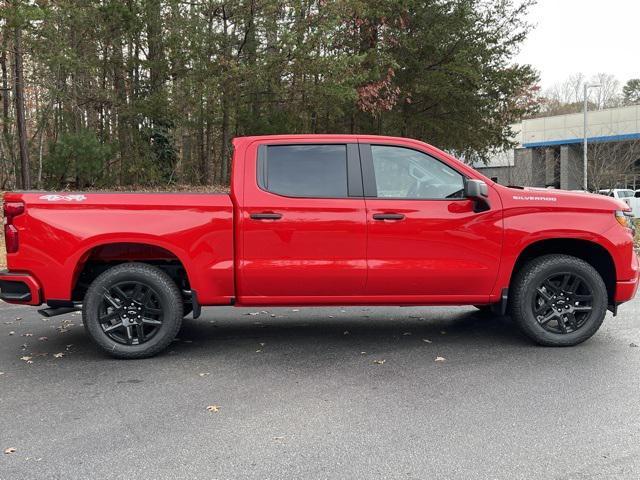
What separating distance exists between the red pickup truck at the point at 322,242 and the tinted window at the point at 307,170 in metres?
0.01

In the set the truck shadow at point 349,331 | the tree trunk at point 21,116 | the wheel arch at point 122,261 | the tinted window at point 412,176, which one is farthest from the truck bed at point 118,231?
the tree trunk at point 21,116

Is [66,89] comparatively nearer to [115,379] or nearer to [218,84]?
[218,84]

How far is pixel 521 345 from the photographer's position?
5637mm

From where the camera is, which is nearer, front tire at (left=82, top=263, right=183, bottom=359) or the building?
front tire at (left=82, top=263, right=183, bottom=359)

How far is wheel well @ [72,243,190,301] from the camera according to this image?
216 inches

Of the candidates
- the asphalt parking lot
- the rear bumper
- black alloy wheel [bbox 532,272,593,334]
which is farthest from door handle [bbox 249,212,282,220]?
black alloy wheel [bbox 532,272,593,334]

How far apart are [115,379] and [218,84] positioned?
1582 cm

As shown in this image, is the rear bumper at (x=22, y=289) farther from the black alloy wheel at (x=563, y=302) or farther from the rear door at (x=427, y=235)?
the black alloy wheel at (x=563, y=302)

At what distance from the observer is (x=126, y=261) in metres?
5.68

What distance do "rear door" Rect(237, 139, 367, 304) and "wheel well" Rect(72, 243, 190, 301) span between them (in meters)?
0.76

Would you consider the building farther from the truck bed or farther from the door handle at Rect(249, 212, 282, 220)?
the truck bed

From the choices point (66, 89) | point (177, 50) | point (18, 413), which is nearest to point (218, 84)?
point (177, 50)

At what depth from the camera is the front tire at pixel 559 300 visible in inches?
214

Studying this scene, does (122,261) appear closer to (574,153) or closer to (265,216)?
(265,216)
